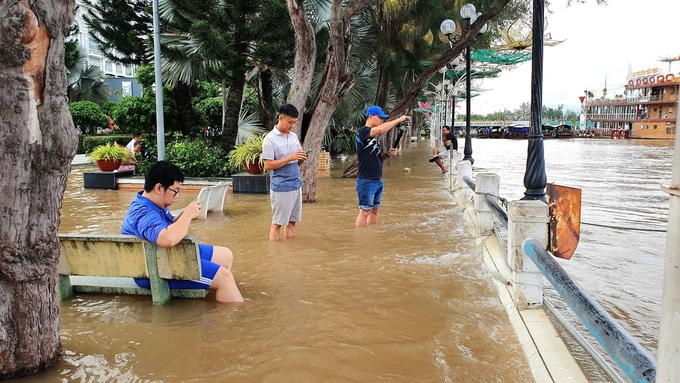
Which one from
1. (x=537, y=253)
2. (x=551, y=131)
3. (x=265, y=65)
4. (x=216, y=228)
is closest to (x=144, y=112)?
(x=265, y=65)

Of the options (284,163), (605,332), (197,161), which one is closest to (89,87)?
(197,161)

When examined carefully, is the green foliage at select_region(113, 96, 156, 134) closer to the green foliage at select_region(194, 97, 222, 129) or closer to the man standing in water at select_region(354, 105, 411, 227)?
the green foliage at select_region(194, 97, 222, 129)

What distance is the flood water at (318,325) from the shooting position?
3.19 m

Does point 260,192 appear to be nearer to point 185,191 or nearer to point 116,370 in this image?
point 185,191

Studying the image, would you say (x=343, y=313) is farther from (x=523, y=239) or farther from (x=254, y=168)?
(x=254, y=168)

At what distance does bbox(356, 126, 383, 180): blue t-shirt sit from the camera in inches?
267

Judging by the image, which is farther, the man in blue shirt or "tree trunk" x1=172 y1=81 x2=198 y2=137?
"tree trunk" x1=172 y1=81 x2=198 y2=137

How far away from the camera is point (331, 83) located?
1025 cm

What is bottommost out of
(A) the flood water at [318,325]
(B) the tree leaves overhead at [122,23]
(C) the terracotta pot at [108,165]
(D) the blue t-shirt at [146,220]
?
(A) the flood water at [318,325]

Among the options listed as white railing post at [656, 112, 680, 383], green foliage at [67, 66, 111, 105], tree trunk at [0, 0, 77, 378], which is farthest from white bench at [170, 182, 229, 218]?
green foliage at [67, 66, 111, 105]

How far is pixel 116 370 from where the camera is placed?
3.19 metres

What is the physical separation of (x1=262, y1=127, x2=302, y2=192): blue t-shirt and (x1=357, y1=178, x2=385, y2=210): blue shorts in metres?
1.01

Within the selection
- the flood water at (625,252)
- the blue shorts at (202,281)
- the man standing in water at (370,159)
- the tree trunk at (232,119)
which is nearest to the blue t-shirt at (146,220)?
the blue shorts at (202,281)

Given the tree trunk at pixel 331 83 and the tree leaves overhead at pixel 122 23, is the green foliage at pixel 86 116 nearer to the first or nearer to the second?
the tree leaves overhead at pixel 122 23
